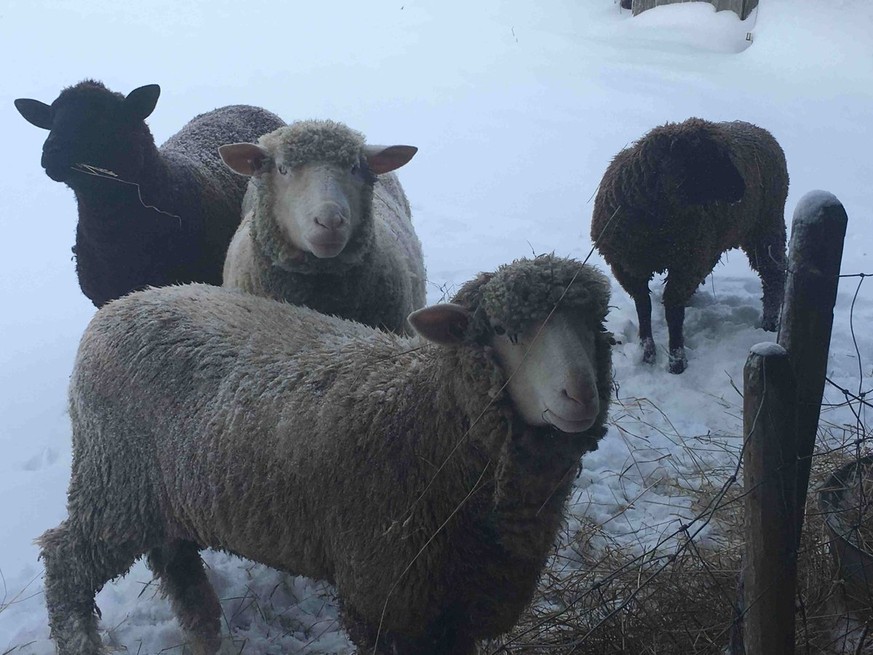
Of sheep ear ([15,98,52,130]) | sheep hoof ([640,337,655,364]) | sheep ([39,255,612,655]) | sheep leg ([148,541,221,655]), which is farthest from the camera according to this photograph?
sheep hoof ([640,337,655,364])

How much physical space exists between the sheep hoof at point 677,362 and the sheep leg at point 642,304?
129mm

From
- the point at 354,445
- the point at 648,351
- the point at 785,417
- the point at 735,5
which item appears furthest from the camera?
the point at 735,5

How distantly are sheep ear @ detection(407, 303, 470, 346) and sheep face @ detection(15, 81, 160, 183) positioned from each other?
2.90 metres

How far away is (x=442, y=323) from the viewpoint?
7.70 feet

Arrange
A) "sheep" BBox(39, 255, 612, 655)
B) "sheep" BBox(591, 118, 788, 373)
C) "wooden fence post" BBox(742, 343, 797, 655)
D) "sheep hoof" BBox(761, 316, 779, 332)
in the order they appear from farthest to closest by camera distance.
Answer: "sheep hoof" BBox(761, 316, 779, 332), "sheep" BBox(591, 118, 788, 373), "sheep" BBox(39, 255, 612, 655), "wooden fence post" BBox(742, 343, 797, 655)

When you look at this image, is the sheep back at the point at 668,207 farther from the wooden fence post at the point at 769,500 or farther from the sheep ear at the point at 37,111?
the sheep ear at the point at 37,111

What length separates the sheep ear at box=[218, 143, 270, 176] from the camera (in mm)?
3887

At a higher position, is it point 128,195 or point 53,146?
point 53,146

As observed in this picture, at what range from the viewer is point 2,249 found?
7.12 metres

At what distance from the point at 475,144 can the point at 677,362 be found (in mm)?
4786

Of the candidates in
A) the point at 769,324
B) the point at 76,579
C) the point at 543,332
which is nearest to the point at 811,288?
the point at 543,332

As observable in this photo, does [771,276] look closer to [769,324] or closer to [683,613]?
[769,324]

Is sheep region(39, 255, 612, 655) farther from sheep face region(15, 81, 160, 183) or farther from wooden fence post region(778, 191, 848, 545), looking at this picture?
sheep face region(15, 81, 160, 183)

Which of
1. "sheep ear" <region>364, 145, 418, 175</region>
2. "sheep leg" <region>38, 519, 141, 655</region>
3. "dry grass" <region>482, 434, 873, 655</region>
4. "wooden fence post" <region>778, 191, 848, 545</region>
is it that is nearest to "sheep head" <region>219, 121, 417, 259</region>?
"sheep ear" <region>364, 145, 418, 175</region>
